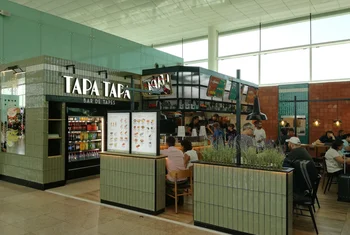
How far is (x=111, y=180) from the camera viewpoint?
528 cm

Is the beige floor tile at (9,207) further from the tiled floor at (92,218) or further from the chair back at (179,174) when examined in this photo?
the chair back at (179,174)

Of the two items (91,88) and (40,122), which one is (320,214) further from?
(40,122)

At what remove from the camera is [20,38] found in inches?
344

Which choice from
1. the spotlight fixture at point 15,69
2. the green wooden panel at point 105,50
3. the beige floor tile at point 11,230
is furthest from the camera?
the green wooden panel at point 105,50

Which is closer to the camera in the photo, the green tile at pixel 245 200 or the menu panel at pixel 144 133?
the green tile at pixel 245 200

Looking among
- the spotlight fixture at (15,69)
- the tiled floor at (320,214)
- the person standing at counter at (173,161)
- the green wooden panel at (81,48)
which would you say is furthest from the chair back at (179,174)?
the green wooden panel at (81,48)

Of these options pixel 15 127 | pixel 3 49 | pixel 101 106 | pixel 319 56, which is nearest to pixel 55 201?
pixel 15 127

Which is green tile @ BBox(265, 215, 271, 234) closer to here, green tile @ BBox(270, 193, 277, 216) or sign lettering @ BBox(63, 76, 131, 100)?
green tile @ BBox(270, 193, 277, 216)

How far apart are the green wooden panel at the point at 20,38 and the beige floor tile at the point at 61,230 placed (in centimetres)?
639

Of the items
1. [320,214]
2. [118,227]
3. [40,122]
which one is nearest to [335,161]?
[320,214]

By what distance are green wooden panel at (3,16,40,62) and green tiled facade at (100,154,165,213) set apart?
5457 mm

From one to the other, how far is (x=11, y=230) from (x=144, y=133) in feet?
8.00

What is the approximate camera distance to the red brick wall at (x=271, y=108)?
12195 millimetres

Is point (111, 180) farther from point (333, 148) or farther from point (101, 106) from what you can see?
point (333, 148)
